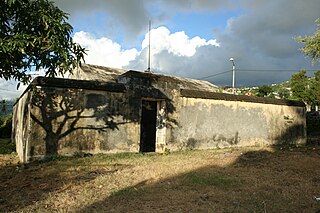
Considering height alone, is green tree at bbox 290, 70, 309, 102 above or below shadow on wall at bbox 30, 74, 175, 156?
above

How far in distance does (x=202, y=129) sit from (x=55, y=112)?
6353 millimetres

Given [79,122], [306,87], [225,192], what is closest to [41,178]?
[79,122]

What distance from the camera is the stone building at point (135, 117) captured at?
27.2 feet

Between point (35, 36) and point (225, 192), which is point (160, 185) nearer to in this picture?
point (225, 192)

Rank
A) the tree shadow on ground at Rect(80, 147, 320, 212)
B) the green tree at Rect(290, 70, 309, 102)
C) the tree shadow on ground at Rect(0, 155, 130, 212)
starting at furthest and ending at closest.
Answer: the green tree at Rect(290, 70, 309, 102) < the tree shadow on ground at Rect(0, 155, 130, 212) < the tree shadow on ground at Rect(80, 147, 320, 212)

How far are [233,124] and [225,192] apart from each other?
26.0ft

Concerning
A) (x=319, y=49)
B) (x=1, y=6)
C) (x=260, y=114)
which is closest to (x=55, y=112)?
(x=1, y=6)

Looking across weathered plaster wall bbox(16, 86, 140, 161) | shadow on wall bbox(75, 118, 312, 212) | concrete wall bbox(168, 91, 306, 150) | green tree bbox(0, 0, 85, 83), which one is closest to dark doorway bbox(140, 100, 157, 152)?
concrete wall bbox(168, 91, 306, 150)

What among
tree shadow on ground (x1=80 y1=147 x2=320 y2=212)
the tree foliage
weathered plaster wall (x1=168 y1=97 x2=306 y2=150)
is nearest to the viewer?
tree shadow on ground (x1=80 y1=147 x2=320 y2=212)

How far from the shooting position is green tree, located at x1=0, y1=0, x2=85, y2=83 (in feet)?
17.8

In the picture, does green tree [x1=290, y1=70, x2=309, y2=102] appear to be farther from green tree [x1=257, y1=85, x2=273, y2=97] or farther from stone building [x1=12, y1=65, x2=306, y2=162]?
stone building [x1=12, y1=65, x2=306, y2=162]

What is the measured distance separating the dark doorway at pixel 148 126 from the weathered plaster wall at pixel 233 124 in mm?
1303

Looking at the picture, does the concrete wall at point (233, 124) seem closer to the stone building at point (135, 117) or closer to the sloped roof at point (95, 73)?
the stone building at point (135, 117)

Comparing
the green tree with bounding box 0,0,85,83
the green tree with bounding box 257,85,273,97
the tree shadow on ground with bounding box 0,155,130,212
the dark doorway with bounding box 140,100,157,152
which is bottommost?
the tree shadow on ground with bounding box 0,155,130,212
